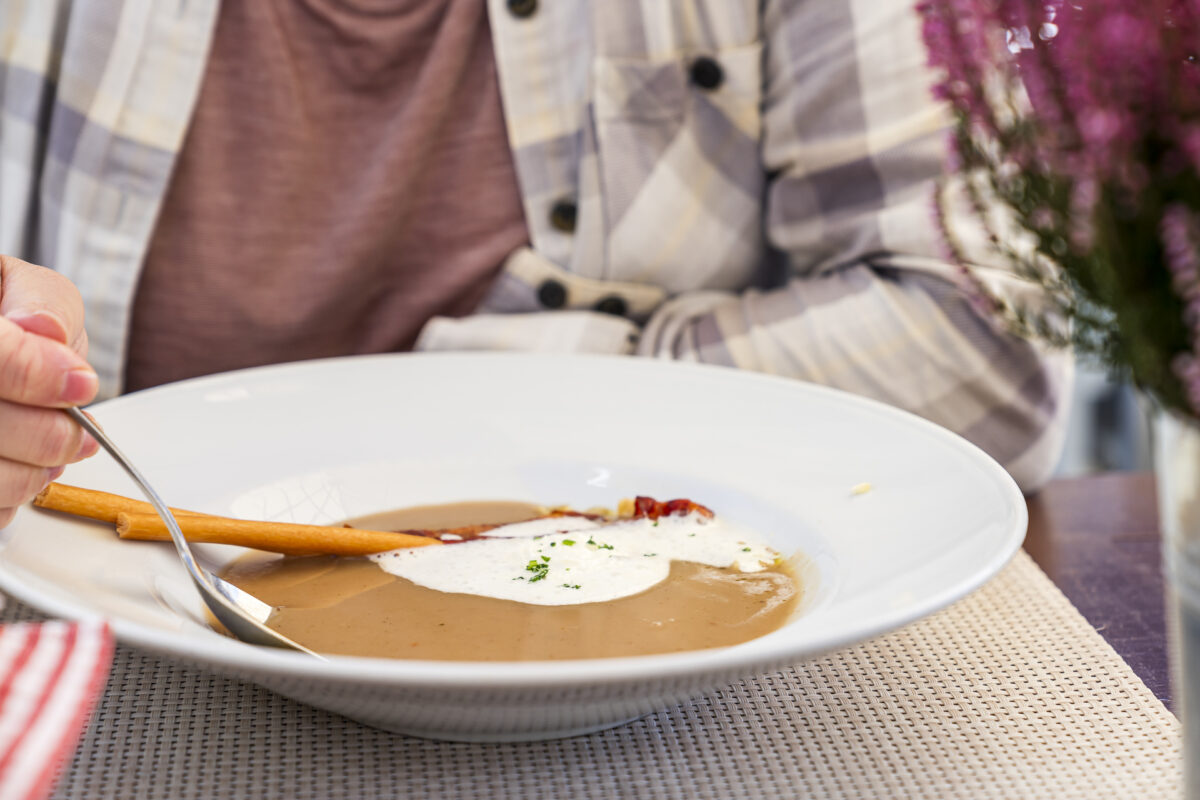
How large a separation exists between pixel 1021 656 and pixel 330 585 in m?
0.51

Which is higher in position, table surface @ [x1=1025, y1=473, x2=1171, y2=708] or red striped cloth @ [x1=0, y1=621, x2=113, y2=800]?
red striped cloth @ [x1=0, y1=621, x2=113, y2=800]

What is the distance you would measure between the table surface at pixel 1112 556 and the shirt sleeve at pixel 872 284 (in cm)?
7

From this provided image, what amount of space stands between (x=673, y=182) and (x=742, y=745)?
918mm

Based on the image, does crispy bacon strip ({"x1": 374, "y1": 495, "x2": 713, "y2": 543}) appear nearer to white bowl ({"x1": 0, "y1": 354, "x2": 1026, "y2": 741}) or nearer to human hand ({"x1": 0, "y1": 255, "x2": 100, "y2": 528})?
white bowl ({"x1": 0, "y1": 354, "x2": 1026, "y2": 741})

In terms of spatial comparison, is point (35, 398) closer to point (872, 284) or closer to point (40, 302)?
point (40, 302)

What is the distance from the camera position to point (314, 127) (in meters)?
1.43

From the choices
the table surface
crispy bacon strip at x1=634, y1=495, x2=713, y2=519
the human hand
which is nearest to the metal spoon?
the human hand

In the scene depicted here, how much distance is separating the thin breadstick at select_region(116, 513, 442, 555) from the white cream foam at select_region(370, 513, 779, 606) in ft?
0.04

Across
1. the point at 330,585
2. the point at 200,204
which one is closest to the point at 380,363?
the point at 330,585

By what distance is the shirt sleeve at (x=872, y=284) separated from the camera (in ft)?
3.94

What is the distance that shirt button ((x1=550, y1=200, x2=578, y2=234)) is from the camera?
139 centimetres

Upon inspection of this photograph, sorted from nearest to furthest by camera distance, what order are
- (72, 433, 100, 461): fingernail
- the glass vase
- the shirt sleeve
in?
the glass vase
(72, 433, 100, 461): fingernail
the shirt sleeve

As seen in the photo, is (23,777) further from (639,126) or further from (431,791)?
(639,126)

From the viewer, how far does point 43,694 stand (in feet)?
1.56
